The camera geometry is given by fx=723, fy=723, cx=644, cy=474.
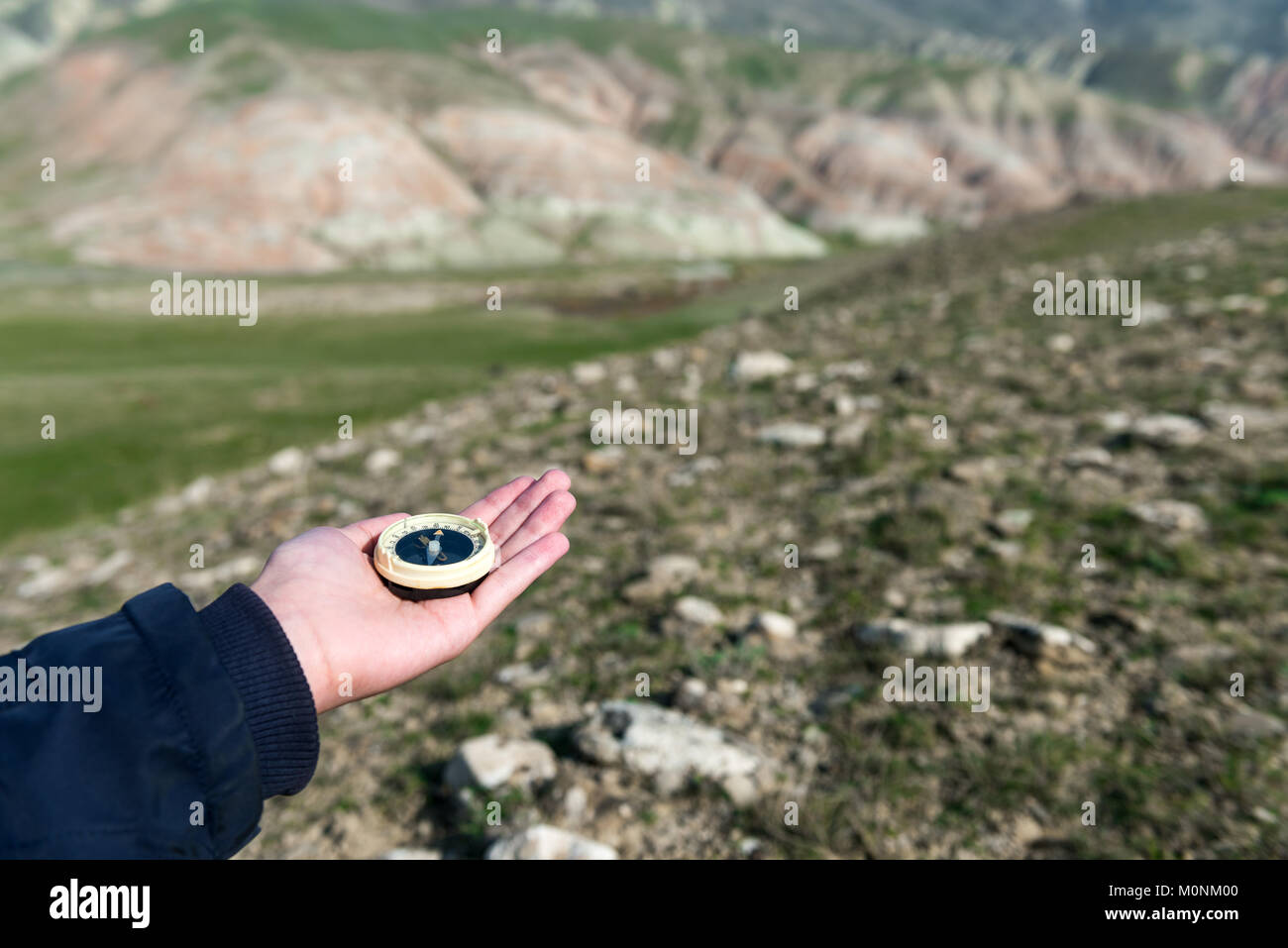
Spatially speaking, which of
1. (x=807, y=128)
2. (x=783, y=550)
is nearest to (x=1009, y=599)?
(x=783, y=550)

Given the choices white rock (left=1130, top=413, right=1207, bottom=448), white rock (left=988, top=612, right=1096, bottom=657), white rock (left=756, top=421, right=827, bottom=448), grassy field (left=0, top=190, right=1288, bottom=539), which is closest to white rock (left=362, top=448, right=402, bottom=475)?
grassy field (left=0, top=190, right=1288, bottom=539)

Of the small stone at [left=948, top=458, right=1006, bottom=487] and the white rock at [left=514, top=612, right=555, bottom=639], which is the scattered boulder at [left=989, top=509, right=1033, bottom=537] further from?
the white rock at [left=514, top=612, right=555, bottom=639]

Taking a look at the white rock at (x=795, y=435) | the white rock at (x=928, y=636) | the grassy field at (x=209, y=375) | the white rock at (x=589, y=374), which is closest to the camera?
the white rock at (x=928, y=636)

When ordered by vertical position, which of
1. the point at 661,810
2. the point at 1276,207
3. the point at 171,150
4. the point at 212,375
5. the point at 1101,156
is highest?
the point at 1101,156

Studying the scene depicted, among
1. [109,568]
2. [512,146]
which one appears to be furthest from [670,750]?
[512,146]

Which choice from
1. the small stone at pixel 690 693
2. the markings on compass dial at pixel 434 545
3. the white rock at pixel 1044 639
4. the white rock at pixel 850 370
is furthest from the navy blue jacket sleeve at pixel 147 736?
the white rock at pixel 850 370

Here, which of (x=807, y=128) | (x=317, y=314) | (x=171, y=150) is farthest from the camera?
(x=807, y=128)

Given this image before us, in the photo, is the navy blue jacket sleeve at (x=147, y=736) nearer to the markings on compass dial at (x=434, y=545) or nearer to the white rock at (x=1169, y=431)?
the markings on compass dial at (x=434, y=545)

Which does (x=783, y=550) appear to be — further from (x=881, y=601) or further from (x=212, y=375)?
(x=212, y=375)
